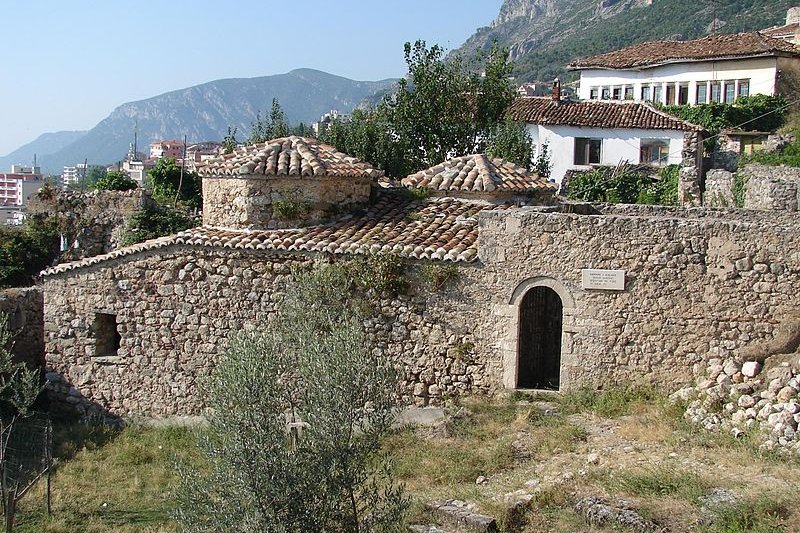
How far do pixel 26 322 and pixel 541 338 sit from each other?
34.1 ft

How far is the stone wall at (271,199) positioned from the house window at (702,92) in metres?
28.4

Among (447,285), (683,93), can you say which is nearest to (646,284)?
(447,285)

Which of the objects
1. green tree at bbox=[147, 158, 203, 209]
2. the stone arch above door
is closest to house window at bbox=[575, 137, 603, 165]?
green tree at bbox=[147, 158, 203, 209]

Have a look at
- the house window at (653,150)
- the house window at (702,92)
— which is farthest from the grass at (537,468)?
the house window at (702,92)

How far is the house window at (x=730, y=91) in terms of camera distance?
37.1 metres

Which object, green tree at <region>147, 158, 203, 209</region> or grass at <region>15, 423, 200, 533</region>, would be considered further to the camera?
green tree at <region>147, 158, 203, 209</region>

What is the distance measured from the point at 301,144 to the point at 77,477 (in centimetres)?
726

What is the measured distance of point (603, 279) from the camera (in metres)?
12.9

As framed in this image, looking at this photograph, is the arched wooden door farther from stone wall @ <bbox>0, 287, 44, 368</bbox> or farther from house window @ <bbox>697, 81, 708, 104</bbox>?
house window @ <bbox>697, 81, 708, 104</bbox>

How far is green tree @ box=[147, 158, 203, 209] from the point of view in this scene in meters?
28.5

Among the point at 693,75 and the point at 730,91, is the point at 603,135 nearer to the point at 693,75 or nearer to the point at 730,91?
the point at 730,91

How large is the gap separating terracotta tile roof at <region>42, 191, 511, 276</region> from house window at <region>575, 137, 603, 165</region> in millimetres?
19821

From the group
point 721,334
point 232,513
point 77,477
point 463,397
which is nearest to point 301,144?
point 463,397

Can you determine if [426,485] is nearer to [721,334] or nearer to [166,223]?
[721,334]
